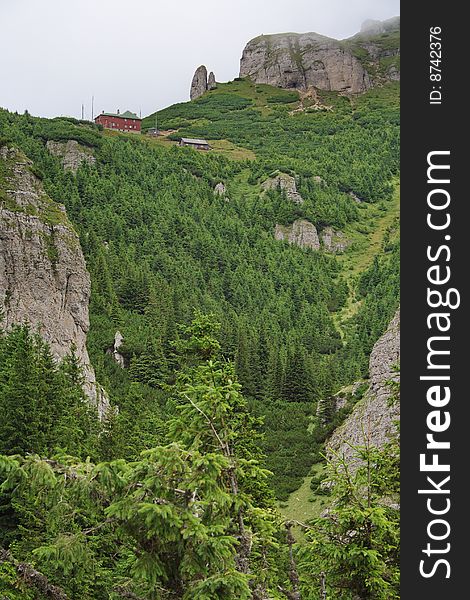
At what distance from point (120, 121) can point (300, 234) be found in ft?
204

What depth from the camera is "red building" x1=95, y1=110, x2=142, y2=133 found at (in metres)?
149

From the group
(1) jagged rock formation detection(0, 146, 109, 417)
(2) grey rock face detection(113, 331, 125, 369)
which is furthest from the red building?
(1) jagged rock formation detection(0, 146, 109, 417)

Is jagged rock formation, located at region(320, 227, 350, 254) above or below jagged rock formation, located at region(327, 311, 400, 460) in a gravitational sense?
above

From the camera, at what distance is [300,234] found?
368 ft

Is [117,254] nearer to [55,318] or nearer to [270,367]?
[270,367]

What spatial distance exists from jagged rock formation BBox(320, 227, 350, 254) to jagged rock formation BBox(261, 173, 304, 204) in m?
9.57

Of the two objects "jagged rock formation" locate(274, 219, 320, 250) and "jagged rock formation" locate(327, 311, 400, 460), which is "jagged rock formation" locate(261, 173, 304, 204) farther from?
"jagged rock formation" locate(327, 311, 400, 460)

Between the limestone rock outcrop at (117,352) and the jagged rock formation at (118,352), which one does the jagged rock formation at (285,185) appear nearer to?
the jagged rock formation at (118,352)

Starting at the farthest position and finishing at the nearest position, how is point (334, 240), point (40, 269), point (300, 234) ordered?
point (334, 240), point (300, 234), point (40, 269)

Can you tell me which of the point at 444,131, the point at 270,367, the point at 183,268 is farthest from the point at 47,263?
the point at 183,268

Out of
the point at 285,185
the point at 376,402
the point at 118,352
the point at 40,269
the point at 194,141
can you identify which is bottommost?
the point at 376,402

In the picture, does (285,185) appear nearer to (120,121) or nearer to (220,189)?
(220,189)

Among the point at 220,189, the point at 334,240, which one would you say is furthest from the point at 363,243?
the point at 220,189

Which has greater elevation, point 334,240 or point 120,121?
point 120,121
